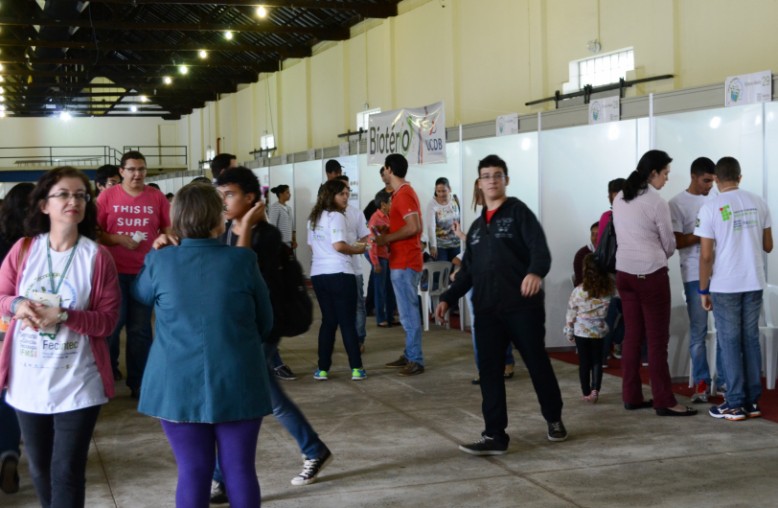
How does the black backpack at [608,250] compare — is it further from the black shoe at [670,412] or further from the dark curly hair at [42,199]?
the dark curly hair at [42,199]

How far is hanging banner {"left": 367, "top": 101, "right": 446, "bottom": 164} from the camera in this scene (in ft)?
31.7

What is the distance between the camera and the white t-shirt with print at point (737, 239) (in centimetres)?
561

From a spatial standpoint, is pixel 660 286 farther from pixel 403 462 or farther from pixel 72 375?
pixel 72 375

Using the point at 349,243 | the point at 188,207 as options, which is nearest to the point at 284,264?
the point at 188,207

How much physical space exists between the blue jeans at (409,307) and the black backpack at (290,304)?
341 cm

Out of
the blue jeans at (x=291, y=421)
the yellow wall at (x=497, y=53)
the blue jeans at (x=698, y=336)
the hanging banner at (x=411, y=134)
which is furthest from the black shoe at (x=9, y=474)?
the yellow wall at (x=497, y=53)

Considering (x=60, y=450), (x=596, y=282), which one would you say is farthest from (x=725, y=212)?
(x=60, y=450)

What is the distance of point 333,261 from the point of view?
699 cm

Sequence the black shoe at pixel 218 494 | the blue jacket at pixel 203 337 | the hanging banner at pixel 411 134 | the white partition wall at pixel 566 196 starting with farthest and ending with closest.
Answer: the hanging banner at pixel 411 134
the white partition wall at pixel 566 196
the black shoe at pixel 218 494
the blue jacket at pixel 203 337

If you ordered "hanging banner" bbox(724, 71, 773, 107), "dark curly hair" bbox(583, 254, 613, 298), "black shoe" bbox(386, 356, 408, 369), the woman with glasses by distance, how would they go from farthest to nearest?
"black shoe" bbox(386, 356, 408, 369) → "hanging banner" bbox(724, 71, 773, 107) → "dark curly hair" bbox(583, 254, 613, 298) → the woman with glasses

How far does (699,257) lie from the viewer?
607cm

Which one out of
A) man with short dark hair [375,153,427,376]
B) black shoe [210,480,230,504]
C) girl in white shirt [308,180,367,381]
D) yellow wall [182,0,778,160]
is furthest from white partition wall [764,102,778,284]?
black shoe [210,480,230,504]

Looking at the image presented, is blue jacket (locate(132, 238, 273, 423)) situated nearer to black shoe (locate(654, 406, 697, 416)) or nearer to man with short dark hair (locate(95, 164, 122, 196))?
black shoe (locate(654, 406, 697, 416))

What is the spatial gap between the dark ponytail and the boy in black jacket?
1.08 meters
